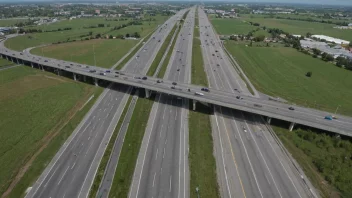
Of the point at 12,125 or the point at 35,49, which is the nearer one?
the point at 12,125

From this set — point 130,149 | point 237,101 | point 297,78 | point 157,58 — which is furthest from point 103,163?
point 157,58

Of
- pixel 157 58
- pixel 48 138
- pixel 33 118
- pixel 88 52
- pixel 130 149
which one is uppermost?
pixel 157 58

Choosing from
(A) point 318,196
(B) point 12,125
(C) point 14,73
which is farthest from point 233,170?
(C) point 14,73

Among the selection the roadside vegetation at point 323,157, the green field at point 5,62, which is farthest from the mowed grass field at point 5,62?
the roadside vegetation at point 323,157

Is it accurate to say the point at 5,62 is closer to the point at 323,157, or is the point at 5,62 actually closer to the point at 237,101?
the point at 237,101

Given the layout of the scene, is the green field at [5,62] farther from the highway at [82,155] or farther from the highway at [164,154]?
the highway at [164,154]

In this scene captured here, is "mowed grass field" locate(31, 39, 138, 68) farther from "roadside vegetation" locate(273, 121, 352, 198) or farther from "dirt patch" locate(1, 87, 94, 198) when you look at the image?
"roadside vegetation" locate(273, 121, 352, 198)

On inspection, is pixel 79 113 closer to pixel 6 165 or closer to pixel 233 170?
pixel 6 165
